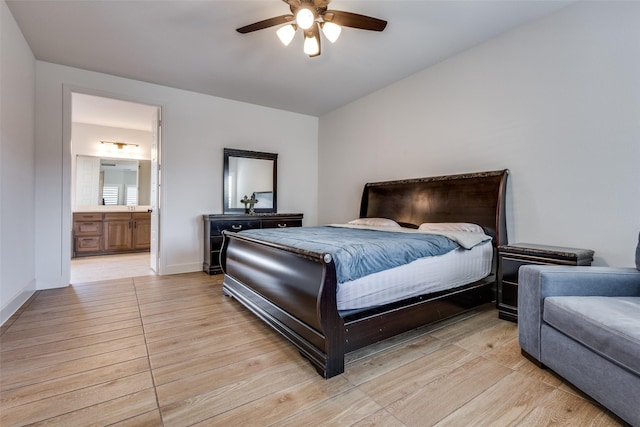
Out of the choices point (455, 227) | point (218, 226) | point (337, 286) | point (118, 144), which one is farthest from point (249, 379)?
point (118, 144)

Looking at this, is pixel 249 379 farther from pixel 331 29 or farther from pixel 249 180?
pixel 249 180

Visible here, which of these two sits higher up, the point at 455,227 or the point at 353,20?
the point at 353,20

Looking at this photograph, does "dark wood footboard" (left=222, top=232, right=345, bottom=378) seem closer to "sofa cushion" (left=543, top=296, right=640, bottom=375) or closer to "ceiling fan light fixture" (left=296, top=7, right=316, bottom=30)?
"sofa cushion" (left=543, top=296, right=640, bottom=375)

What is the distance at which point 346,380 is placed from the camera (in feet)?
5.56

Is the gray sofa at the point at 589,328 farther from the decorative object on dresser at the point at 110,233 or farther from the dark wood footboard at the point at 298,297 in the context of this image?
the decorative object on dresser at the point at 110,233

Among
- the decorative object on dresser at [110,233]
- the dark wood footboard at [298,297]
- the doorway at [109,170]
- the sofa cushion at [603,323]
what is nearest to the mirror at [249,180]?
the doorway at [109,170]

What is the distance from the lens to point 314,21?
2342mm

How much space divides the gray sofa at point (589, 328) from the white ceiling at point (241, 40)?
2338mm

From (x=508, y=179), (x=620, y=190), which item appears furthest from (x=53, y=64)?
(x=620, y=190)

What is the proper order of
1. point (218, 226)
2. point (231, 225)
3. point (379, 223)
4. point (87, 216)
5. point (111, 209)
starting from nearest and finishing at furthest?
point (379, 223), point (218, 226), point (231, 225), point (87, 216), point (111, 209)

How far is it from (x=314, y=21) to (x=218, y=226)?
306 cm

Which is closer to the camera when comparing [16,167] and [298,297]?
[298,297]

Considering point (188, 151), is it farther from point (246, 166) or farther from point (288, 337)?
point (288, 337)

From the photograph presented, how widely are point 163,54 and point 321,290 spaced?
3.37 metres
